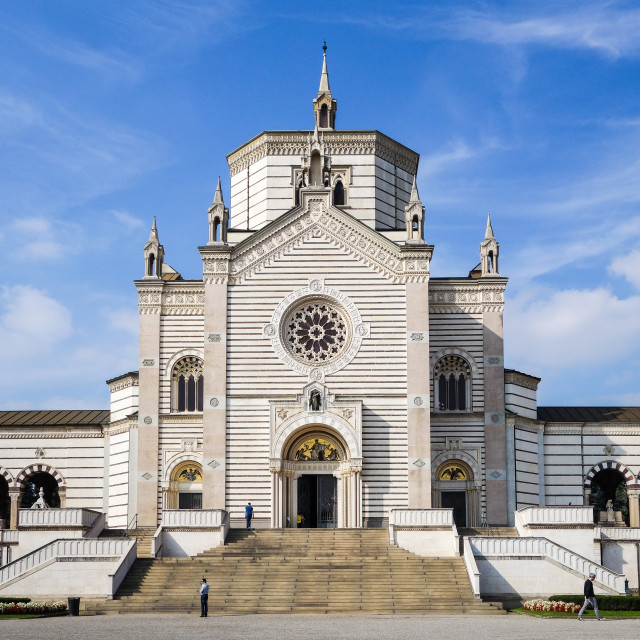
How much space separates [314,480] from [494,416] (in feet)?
28.6

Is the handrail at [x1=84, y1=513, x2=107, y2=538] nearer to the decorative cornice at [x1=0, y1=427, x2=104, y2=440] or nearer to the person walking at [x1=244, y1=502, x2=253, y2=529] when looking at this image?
the person walking at [x1=244, y1=502, x2=253, y2=529]

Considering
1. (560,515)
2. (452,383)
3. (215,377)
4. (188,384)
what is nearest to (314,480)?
(215,377)

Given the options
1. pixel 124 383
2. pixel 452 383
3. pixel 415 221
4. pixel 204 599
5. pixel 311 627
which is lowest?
pixel 311 627

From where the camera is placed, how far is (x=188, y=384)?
5369cm

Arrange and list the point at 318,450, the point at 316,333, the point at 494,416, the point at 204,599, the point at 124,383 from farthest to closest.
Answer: the point at 124,383 < the point at 494,416 < the point at 316,333 < the point at 318,450 < the point at 204,599

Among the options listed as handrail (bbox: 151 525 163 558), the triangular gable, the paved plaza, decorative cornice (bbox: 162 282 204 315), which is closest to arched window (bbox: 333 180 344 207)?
the triangular gable

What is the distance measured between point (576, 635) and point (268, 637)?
26.0 ft

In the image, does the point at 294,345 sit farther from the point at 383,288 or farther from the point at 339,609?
the point at 339,609

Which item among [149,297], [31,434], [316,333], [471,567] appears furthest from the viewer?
[31,434]

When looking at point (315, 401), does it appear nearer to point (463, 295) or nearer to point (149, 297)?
point (463, 295)

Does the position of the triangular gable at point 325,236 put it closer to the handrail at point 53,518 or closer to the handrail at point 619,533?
the handrail at point 53,518

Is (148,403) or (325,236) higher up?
(325,236)

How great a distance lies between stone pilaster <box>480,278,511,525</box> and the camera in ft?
171

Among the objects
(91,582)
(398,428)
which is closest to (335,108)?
(398,428)
